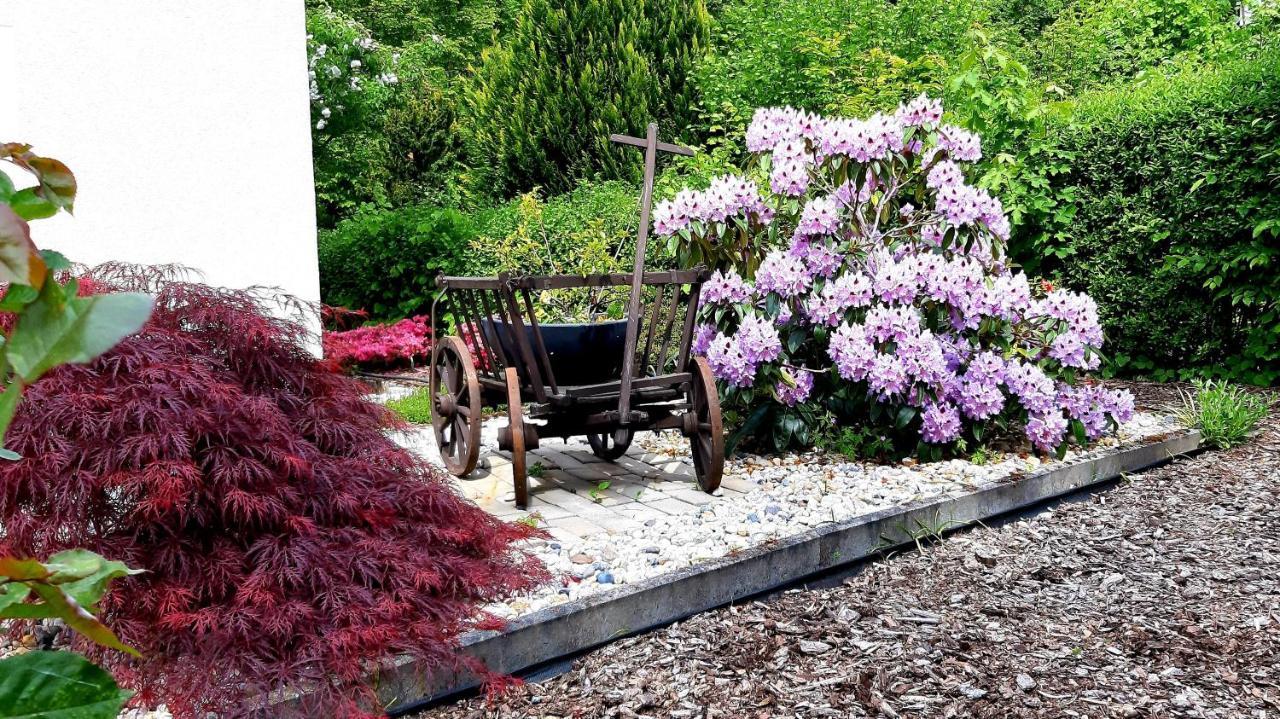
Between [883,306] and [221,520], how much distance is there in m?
3.09

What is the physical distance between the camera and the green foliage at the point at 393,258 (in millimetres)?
8383

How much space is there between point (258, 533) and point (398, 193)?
1026 cm

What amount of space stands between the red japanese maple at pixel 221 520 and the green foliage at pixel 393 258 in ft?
18.7

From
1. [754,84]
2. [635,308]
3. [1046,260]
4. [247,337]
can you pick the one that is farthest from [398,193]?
[247,337]

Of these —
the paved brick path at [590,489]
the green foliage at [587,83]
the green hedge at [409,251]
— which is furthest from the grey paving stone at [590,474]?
the green foliage at [587,83]

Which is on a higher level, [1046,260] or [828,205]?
[828,205]

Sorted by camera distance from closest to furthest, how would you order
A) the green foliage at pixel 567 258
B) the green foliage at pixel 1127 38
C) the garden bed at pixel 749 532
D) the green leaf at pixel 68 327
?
the green leaf at pixel 68 327
the garden bed at pixel 749 532
the green foliage at pixel 567 258
the green foliage at pixel 1127 38

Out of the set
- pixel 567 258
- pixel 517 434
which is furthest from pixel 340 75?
pixel 517 434

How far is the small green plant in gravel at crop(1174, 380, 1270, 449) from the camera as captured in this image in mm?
4906

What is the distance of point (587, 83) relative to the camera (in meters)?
9.23

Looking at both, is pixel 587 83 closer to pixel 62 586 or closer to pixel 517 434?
pixel 517 434

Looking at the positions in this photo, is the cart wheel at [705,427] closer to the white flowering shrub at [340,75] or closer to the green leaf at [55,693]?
the green leaf at [55,693]

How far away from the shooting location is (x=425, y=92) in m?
12.7

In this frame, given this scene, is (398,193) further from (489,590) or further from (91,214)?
(489,590)
